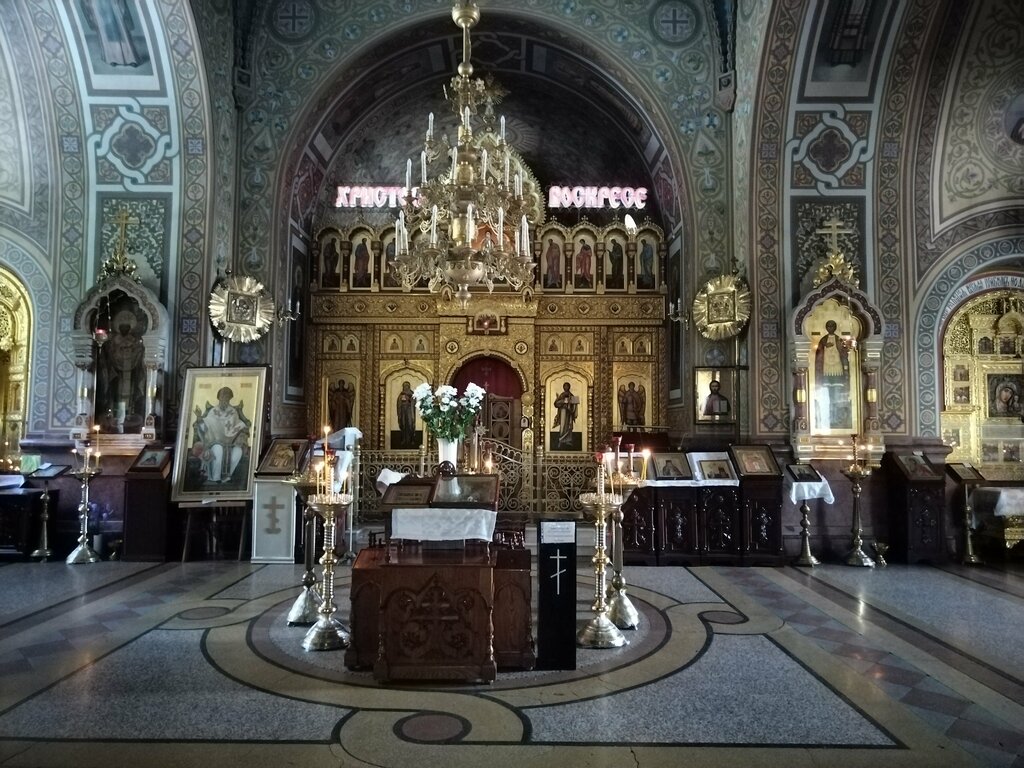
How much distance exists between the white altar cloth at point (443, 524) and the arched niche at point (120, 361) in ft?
20.0

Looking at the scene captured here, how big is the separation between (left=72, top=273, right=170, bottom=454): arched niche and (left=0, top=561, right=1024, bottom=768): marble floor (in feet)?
9.98

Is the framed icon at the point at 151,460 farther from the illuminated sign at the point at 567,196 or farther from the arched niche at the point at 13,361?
the illuminated sign at the point at 567,196

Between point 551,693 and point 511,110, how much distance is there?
40.8ft

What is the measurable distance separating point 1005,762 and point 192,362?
382 inches

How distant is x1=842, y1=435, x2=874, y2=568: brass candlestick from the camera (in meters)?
8.66

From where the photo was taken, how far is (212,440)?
29.7 feet

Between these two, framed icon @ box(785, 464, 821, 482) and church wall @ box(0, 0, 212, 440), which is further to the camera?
church wall @ box(0, 0, 212, 440)

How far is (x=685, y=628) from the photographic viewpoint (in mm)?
5602

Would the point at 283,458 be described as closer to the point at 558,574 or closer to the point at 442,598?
the point at 442,598

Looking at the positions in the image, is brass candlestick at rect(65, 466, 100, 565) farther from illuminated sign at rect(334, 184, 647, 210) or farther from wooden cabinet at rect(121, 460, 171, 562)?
illuminated sign at rect(334, 184, 647, 210)

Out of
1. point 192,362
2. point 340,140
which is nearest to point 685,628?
point 192,362

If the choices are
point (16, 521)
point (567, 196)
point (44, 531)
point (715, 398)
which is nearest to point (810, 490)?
point (715, 398)

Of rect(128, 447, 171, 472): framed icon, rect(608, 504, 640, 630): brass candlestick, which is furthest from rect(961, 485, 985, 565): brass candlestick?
rect(128, 447, 171, 472): framed icon

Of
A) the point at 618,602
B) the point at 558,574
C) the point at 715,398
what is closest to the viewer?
the point at 558,574
